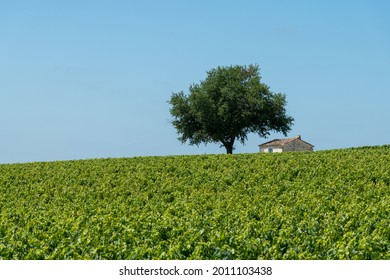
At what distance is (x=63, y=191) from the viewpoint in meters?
24.9

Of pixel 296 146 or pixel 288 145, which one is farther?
pixel 296 146

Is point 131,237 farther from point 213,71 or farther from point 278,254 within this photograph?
point 213,71

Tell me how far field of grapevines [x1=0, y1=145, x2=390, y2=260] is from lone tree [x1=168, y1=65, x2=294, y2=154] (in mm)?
26452

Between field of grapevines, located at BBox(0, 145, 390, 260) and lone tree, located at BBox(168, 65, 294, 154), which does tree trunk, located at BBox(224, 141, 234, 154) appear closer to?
lone tree, located at BBox(168, 65, 294, 154)

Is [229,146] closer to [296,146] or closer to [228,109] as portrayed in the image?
[228,109]

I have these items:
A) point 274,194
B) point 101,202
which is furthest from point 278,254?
point 101,202

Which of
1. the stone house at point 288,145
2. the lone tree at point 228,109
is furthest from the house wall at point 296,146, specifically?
the lone tree at point 228,109

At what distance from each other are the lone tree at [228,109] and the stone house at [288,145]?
14.1 m

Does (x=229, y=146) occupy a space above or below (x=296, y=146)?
below

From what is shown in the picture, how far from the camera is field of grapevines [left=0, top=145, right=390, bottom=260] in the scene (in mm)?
11258

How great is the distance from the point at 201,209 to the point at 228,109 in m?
44.3

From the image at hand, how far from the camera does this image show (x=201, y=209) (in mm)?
17250

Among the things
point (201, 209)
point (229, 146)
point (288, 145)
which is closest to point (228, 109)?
point (229, 146)

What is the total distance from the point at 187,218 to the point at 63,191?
11.4m
